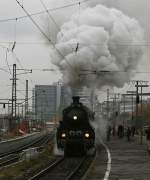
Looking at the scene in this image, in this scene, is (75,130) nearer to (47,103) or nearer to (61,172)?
(61,172)

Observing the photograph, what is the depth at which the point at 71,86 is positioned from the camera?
3334cm

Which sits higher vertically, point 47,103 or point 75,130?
point 47,103

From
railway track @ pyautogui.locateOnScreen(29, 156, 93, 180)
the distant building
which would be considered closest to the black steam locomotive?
railway track @ pyautogui.locateOnScreen(29, 156, 93, 180)

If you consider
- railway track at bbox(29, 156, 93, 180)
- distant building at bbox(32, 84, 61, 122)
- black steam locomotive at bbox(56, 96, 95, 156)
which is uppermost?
distant building at bbox(32, 84, 61, 122)

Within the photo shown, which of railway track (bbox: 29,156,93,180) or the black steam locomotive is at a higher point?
the black steam locomotive

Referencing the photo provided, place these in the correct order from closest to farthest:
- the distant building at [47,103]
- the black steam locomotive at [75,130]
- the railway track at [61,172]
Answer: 1. the railway track at [61,172]
2. the black steam locomotive at [75,130]
3. the distant building at [47,103]

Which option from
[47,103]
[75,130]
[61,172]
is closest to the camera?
[61,172]

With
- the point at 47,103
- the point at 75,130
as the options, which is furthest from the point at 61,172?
the point at 47,103

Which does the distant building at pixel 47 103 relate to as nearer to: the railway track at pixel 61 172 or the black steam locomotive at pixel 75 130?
the black steam locomotive at pixel 75 130

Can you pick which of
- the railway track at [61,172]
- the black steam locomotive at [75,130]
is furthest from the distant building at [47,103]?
the railway track at [61,172]

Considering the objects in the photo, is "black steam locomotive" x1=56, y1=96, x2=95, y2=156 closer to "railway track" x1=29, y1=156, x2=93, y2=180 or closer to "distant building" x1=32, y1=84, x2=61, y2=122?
"railway track" x1=29, y1=156, x2=93, y2=180

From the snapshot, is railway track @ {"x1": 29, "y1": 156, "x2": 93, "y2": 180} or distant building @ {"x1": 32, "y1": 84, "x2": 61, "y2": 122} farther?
distant building @ {"x1": 32, "y1": 84, "x2": 61, "y2": 122}

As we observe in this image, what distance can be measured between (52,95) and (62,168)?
110924mm

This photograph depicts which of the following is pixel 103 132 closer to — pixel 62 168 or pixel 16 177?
pixel 62 168
